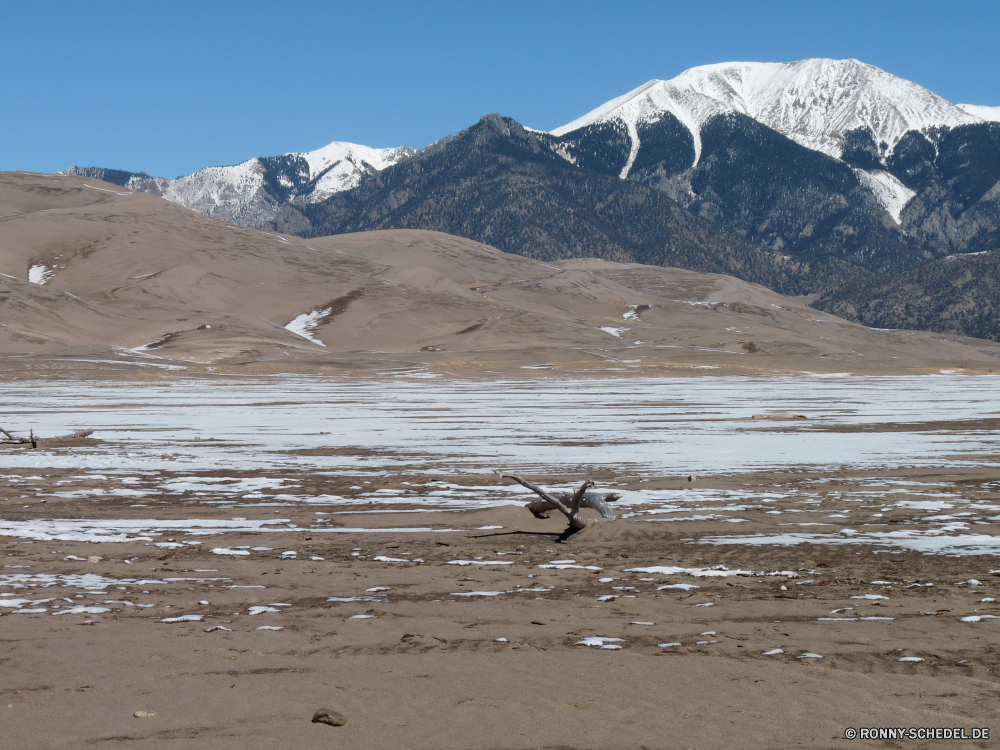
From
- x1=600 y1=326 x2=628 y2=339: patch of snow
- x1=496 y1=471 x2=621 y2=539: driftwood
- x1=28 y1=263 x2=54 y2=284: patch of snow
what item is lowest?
x1=496 y1=471 x2=621 y2=539: driftwood

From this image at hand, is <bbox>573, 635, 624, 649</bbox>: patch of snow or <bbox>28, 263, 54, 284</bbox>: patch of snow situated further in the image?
<bbox>28, 263, 54, 284</bbox>: patch of snow

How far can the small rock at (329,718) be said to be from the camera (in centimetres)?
639

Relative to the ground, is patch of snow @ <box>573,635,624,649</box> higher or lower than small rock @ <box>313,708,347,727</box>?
lower

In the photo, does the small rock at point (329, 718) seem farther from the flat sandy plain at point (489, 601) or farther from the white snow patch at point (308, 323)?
the white snow patch at point (308, 323)

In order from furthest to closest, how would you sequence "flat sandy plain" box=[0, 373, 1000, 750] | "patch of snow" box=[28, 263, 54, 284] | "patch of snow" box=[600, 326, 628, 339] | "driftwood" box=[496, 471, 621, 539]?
"patch of snow" box=[28, 263, 54, 284], "patch of snow" box=[600, 326, 628, 339], "driftwood" box=[496, 471, 621, 539], "flat sandy plain" box=[0, 373, 1000, 750]

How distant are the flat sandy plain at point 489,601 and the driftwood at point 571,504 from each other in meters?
0.23

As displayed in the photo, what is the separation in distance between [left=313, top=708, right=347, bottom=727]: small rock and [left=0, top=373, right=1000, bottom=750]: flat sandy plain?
0.07m

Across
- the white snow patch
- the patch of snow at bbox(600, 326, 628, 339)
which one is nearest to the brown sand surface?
the white snow patch

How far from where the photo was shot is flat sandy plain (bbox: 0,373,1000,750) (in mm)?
6523

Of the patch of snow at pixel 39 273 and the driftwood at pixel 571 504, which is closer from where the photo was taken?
the driftwood at pixel 571 504

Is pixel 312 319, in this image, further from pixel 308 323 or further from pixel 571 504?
pixel 571 504

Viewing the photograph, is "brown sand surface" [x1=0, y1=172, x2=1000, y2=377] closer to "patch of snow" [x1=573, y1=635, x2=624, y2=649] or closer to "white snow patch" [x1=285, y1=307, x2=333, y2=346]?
"white snow patch" [x1=285, y1=307, x2=333, y2=346]

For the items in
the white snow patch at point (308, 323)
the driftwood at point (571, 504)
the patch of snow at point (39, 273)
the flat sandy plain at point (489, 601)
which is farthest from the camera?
the patch of snow at point (39, 273)

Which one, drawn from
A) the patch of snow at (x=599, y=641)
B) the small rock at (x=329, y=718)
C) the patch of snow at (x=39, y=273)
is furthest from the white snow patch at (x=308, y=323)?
the small rock at (x=329, y=718)
